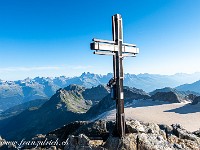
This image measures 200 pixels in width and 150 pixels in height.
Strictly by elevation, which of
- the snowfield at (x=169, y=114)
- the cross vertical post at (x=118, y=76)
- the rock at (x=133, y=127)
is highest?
the cross vertical post at (x=118, y=76)

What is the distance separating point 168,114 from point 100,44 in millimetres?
131983

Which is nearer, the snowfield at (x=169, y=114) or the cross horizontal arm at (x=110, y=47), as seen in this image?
the cross horizontal arm at (x=110, y=47)

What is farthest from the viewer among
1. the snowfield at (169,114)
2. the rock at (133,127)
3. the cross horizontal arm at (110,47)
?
the snowfield at (169,114)

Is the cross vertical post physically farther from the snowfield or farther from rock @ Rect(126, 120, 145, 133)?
the snowfield

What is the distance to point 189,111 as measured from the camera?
477ft

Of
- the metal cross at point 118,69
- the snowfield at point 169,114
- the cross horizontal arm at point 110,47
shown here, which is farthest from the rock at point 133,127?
the snowfield at point 169,114

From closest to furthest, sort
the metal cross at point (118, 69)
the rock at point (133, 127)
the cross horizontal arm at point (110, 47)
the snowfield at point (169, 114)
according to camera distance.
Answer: the cross horizontal arm at point (110, 47), the metal cross at point (118, 69), the rock at point (133, 127), the snowfield at point (169, 114)

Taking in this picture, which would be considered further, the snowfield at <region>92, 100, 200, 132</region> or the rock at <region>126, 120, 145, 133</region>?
the snowfield at <region>92, 100, 200, 132</region>

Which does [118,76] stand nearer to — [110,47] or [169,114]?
[110,47]

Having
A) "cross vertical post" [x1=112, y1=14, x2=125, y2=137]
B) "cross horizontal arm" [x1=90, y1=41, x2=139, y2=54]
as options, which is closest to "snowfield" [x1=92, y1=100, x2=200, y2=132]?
"cross horizontal arm" [x1=90, y1=41, x2=139, y2=54]

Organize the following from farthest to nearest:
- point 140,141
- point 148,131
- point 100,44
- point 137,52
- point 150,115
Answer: point 150,115
point 148,131
point 137,52
point 140,141
point 100,44

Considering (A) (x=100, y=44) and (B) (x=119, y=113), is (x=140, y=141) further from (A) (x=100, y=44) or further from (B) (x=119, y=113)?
(A) (x=100, y=44)

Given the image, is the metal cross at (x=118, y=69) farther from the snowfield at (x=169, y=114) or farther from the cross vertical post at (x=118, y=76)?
the snowfield at (x=169, y=114)

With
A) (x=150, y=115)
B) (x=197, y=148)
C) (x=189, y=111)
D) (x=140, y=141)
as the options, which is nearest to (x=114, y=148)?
(x=140, y=141)
